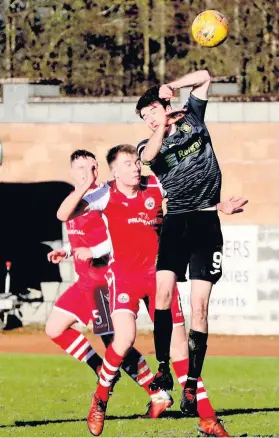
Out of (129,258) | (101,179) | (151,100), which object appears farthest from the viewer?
(101,179)

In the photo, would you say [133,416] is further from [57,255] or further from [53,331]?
[57,255]

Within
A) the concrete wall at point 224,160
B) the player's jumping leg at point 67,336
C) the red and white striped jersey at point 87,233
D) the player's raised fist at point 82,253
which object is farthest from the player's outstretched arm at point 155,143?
the concrete wall at point 224,160

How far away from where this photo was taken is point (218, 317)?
21312 millimetres

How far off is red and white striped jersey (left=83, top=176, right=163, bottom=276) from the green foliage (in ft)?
56.8

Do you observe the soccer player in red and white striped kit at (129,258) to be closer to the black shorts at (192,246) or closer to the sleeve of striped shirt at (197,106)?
the black shorts at (192,246)

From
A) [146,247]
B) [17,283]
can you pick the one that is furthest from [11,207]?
[146,247]

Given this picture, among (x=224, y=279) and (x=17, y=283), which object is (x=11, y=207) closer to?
(x=17, y=283)

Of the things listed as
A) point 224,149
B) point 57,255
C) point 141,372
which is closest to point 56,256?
point 57,255

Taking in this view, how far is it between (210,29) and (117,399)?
4.75 m

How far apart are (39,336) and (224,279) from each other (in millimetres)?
3195

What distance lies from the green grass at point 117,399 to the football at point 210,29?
324 cm

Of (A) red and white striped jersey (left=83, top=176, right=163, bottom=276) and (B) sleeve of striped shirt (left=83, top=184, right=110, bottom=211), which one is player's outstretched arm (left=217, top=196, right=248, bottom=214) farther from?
(B) sleeve of striped shirt (left=83, top=184, right=110, bottom=211)

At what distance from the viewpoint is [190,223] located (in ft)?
34.1

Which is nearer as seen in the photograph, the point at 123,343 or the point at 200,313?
the point at 200,313
